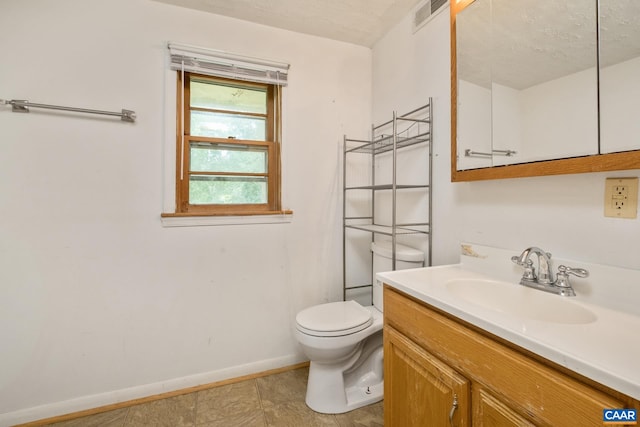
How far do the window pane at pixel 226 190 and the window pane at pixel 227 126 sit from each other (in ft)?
0.94

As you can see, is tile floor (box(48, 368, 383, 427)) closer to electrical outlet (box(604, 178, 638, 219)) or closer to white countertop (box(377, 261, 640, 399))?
white countertop (box(377, 261, 640, 399))

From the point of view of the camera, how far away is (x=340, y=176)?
212cm

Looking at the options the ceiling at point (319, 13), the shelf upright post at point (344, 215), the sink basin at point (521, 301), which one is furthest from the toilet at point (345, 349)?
the ceiling at point (319, 13)

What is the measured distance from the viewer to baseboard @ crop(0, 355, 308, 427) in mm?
1464

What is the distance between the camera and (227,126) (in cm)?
189

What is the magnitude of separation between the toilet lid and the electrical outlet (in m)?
1.14

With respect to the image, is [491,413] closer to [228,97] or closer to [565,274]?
[565,274]

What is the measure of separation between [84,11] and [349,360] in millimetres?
2472

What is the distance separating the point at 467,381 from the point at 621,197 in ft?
2.43

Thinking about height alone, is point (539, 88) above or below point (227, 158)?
above

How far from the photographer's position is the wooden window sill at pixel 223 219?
1702 millimetres

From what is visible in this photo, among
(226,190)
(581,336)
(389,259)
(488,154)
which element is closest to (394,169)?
(488,154)

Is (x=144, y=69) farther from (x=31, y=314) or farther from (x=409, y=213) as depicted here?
(x=409, y=213)

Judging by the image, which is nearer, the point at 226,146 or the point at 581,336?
the point at 581,336
